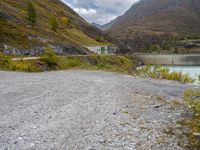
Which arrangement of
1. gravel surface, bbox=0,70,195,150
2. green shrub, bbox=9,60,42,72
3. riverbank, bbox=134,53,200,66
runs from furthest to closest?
1. riverbank, bbox=134,53,200,66
2. green shrub, bbox=9,60,42,72
3. gravel surface, bbox=0,70,195,150

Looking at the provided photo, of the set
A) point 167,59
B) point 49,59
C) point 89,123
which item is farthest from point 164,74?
point 167,59

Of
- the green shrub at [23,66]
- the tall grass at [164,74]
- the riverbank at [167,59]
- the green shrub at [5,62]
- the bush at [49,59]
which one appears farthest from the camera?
the riverbank at [167,59]

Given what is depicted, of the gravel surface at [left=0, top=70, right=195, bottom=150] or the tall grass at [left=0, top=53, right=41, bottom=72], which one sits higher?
the tall grass at [left=0, top=53, right=41, bottom=72]

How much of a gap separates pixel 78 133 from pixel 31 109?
138 inches

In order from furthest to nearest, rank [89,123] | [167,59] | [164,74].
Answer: [167,59] → [164,74] → [89,123]

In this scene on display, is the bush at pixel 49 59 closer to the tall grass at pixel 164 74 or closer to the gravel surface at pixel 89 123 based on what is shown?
the tall grass at pixel 164 74

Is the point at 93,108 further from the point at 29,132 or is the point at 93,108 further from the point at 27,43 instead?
the point at 27,43

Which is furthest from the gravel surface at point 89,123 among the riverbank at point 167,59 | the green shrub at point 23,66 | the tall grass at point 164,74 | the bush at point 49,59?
the riverbank at point 167,59

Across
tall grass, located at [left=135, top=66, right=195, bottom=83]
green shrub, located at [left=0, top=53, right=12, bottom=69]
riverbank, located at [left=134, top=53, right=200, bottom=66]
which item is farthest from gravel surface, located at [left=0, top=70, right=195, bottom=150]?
riverbank, located at [left=134, top=53, right=200, bottom=66]

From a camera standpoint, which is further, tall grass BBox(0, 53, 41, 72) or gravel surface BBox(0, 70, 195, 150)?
tall grass BBox(0, 53, 41, 72)

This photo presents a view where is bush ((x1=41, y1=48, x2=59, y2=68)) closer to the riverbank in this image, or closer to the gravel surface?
the gravel surface

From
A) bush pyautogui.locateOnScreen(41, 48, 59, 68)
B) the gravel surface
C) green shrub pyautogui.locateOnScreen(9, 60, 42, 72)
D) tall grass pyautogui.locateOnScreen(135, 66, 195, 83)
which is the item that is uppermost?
bush pyautogui.locateOnScreen(41, 48, 59, 68)

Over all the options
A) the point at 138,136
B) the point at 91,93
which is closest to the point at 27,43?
the point at 91,93

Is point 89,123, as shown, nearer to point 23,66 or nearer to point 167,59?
point 23,66
